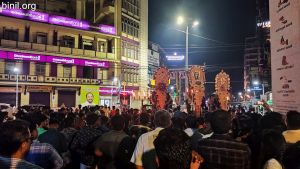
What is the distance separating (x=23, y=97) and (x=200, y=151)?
37.5 m

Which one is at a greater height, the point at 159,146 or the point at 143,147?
the point at 159,146

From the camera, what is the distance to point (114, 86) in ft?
152

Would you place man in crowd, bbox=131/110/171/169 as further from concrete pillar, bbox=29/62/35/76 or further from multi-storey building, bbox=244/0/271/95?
concrete pillar, bbox=29/62/35/76

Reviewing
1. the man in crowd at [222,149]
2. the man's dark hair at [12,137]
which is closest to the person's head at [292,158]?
the man in crowd at [222,149]

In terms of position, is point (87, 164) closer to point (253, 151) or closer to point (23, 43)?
point (253, 151)

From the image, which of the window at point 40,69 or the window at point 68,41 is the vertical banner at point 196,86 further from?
the window at point 68,41

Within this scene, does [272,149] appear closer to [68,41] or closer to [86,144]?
[86,144]

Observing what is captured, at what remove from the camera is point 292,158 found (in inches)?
144

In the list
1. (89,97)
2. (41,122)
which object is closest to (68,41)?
(89,97)

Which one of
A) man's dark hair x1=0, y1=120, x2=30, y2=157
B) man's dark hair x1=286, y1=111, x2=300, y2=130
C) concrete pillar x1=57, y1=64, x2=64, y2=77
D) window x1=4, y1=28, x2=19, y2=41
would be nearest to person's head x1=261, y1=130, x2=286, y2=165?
man's dark hair x1=286, y1=111, x2=300, y2=130

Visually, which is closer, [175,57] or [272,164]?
[272,164]

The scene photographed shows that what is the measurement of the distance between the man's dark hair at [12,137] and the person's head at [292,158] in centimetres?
288

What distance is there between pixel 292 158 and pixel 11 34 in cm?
3988

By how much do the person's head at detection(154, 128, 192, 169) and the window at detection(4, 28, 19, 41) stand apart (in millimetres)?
38428
